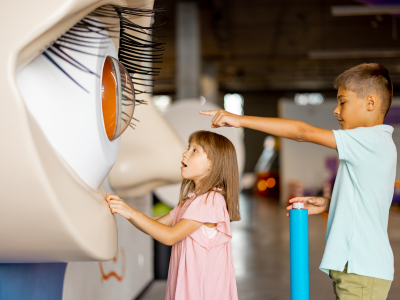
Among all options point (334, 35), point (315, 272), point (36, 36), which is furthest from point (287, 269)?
point (334, 35)

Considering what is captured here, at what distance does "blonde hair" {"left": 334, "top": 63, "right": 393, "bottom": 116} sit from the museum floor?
2.28 meters

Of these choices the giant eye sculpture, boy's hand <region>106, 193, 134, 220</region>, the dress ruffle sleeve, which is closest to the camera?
the giant eye sculpture

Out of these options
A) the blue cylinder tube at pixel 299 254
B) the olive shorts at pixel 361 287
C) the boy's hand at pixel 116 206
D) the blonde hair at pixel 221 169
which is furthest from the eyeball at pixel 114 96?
the olive shorts at pixel 361 287

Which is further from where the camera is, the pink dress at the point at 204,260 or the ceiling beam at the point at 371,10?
the ceiling beam at the point at 371,10

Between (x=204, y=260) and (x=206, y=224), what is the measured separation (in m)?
0.11

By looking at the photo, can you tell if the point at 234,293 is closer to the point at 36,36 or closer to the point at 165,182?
the point at 165,182

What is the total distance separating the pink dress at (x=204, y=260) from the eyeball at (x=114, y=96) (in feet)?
1.30

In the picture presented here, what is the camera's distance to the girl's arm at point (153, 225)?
1.05 meters

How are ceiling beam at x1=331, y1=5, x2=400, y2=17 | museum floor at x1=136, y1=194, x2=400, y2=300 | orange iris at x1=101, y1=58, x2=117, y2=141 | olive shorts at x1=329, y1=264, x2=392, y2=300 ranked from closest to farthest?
orange iris at x1=101, y1=58, x2=117, y2=141, olive shorts at x1=329, y1=264, x2=392, y2=300, museum floor at x1=136, y1=194, x2=400, y2=300, ceiling beam at x1=331, y1=5, x2=400, y2=17

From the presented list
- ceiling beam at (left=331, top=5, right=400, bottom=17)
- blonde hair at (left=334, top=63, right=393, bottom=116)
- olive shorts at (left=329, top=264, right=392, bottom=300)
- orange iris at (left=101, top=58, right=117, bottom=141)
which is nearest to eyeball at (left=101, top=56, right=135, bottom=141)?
orange iris at (left=101, top=58, right=117, bottom=141)

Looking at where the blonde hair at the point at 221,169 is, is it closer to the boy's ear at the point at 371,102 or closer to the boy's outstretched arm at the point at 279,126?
the boy's outstretched arm at the point at 279,126

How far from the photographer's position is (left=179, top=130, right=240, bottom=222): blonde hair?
1.31m

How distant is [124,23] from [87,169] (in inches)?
14.6

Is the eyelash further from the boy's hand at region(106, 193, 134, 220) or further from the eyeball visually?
the boy's hand at region(106, 193, 134, 220)
